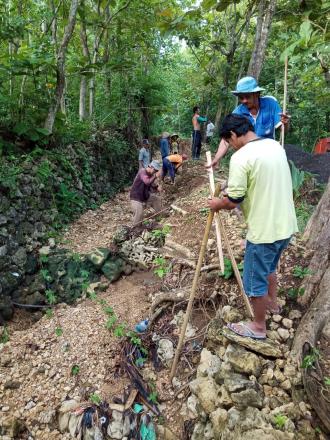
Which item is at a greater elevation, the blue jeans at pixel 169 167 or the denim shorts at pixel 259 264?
the denim shorts at pixel 259 264

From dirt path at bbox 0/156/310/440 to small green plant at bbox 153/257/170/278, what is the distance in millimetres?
135

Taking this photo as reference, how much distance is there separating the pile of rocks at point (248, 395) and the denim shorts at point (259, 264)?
0.55 meters

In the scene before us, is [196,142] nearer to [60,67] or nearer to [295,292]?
[60,67]

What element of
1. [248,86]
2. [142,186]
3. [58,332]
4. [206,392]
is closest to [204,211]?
[142,186]

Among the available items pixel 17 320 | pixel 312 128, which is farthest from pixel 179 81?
pixel 17 320

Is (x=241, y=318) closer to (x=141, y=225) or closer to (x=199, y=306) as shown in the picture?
(x=199, y=306)

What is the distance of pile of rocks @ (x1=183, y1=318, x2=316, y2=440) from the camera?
99.1 inches

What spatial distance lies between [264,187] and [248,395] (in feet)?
5.51

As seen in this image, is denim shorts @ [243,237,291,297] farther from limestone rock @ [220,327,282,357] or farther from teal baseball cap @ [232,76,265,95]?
teal baseball cap @ [232,76,265,95]

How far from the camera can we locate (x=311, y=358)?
270 centimetres

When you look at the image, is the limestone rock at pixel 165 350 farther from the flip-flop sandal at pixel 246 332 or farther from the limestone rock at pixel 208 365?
the flip-flop sandal at pixel 246 332

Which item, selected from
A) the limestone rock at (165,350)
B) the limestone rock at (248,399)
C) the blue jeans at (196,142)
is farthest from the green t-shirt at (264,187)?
the blue jeans at (196,142)

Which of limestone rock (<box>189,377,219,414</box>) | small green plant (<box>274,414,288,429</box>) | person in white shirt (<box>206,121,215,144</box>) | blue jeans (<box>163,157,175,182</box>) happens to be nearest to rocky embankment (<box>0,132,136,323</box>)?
blue jeans (<box>163,157,175,182</box>)

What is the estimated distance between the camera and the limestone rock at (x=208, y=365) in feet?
10.5
